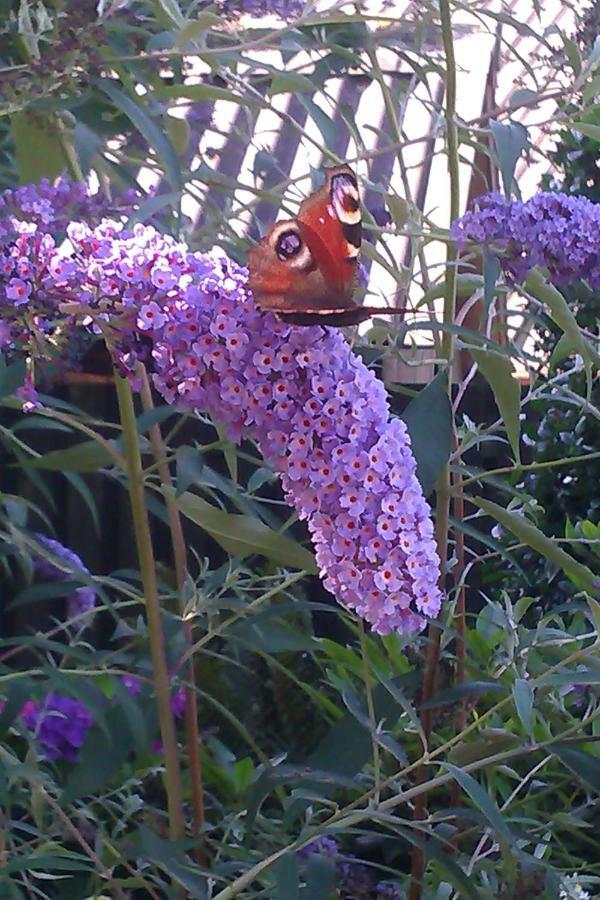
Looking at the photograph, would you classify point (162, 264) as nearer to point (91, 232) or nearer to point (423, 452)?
point (91, 232)

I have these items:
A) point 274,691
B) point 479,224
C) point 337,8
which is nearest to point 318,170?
point 337,8

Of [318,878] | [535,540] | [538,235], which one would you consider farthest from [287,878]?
[538,235]

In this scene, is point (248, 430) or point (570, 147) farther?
point (570, 147)

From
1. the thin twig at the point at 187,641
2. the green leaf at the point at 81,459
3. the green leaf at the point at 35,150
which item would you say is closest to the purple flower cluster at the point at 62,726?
the thin twig at the point at 187,641

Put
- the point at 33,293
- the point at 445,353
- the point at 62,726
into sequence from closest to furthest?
the point at 33,293
the point at 445,353
the point at 62,726

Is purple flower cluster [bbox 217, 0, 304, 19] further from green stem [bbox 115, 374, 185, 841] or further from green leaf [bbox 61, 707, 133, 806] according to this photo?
green leaf [bbox 61, 707, 133, 806]

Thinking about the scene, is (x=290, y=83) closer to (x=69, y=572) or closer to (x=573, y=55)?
(x=573, y=55)
